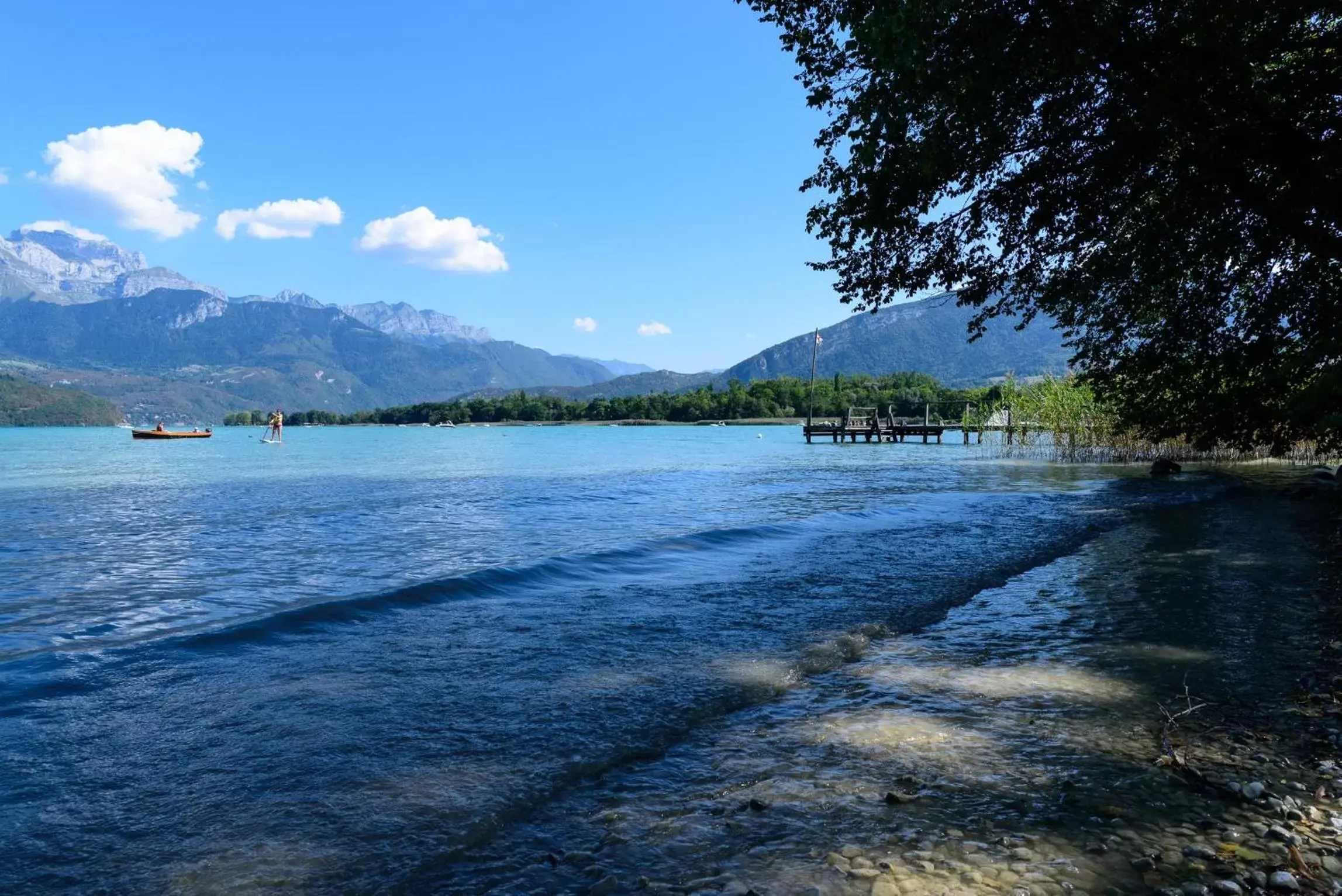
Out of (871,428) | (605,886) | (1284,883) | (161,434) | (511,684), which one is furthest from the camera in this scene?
(161,434)

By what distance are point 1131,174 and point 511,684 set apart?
36.3 ft

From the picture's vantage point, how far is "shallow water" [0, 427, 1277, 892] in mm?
4250

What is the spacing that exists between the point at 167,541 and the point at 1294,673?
62.7 feet

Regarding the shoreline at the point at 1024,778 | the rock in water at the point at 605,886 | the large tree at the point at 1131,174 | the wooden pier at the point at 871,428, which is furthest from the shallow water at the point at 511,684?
the wooden pier at the point at 871,428

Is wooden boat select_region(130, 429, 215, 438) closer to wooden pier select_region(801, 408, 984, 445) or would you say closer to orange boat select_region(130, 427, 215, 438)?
orange boat select_region(130, 427, 215, 438)

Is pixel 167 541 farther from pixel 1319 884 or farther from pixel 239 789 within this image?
pixel 1319 884

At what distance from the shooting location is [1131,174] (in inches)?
448

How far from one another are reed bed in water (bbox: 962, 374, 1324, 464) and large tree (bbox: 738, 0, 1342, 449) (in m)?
18.2

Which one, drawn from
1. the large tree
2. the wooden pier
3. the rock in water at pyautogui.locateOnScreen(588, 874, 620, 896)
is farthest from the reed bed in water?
the rock in water at pyautogui.locateOnScreen(588, 874, 620, 896)

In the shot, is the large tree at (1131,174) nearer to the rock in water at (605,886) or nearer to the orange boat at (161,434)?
the rock in water at (605,886)

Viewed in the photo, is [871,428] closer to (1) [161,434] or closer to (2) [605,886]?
(2) [605,886]

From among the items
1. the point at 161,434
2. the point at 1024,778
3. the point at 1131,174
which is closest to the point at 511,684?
the point at 1024,778

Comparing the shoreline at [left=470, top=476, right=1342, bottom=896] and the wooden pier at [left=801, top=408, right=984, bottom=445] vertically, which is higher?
the wooden pier at [left=801, top=408, right=984, bottom=445]

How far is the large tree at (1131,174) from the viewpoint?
27.8ft
